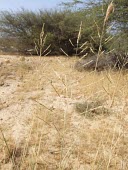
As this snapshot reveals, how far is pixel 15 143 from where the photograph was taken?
354cm

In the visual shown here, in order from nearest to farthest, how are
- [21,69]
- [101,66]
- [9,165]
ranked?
1. [9,165]
2. [21,69]
3. [101,66]

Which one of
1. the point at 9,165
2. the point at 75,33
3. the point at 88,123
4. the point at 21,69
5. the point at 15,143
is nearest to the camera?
the point at 9,165

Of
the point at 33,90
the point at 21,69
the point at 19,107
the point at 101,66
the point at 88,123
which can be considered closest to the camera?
the point at 88,123

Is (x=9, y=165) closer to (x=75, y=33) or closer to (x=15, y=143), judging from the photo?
(x=15, y=143)

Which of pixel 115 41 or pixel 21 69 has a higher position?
pixel 115 41

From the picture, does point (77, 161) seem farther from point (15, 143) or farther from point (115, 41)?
point (115, 41)

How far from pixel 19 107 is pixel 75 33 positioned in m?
7.57

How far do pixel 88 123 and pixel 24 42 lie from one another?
8.63 meters

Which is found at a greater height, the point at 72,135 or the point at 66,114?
the point at 66,114

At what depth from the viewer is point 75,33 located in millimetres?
12070

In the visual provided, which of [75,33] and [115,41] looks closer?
[115,41]

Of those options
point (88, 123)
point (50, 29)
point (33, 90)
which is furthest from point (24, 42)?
point (88, 123)

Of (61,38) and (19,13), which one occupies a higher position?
(19,13)

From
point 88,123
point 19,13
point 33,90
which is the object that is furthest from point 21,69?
point 19,13
